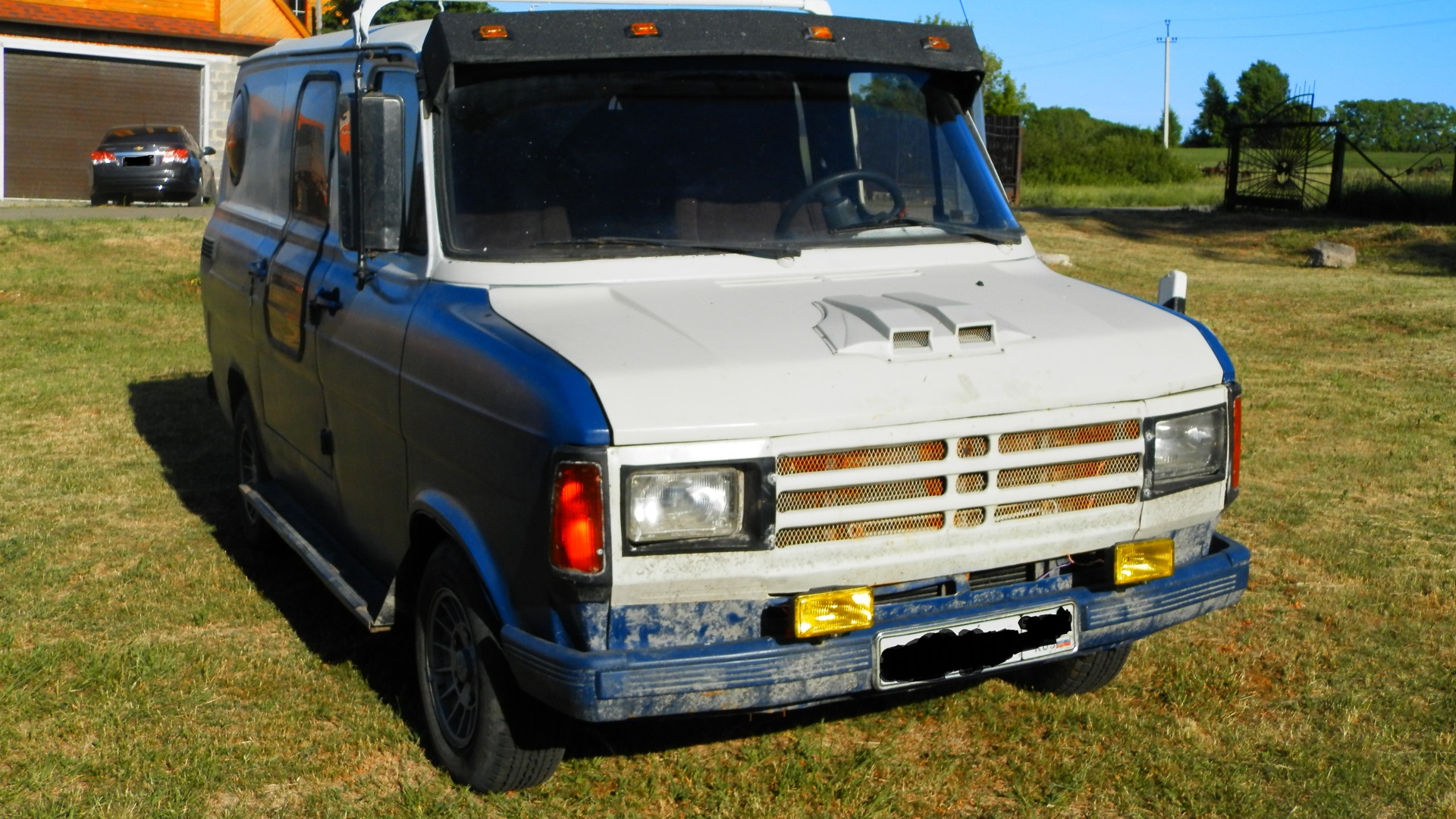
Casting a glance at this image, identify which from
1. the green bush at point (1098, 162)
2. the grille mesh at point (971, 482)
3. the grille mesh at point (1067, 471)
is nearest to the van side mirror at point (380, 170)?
the grille mesh at point (971, 482)

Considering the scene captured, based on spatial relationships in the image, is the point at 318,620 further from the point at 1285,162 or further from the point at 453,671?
the point at 1285,162

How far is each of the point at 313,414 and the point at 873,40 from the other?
2417 millimetres

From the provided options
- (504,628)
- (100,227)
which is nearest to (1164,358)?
(504,628)

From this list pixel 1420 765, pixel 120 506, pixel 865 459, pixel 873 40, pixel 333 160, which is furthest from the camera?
pixel 120 506

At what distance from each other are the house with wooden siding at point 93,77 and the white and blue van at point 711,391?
2537 centimetres

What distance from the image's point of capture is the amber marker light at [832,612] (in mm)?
3584

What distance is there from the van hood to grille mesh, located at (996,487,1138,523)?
259 mm

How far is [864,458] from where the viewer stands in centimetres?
362

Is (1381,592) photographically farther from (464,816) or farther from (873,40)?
(464,816)

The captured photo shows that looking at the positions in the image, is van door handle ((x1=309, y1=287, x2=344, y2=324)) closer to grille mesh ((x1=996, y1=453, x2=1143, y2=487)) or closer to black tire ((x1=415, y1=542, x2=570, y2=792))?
black tire ((x1=415, y1=542, x2=570, y2=792))

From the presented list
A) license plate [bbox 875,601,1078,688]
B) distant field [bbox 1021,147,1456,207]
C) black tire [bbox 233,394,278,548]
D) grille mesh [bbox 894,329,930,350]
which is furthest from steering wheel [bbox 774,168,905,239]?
distant field [bbox 1021,147,1456,207]

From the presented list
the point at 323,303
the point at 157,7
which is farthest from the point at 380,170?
the point at 157,7

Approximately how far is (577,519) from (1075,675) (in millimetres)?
2302

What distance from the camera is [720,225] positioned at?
4566 mm
